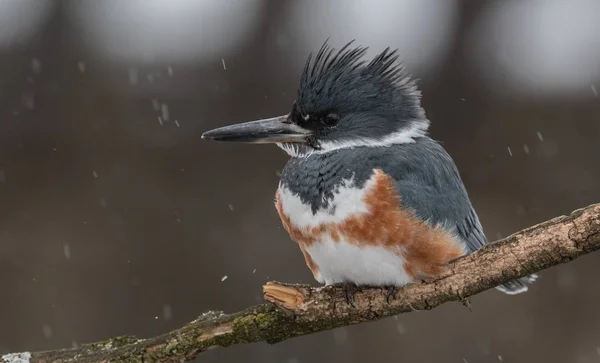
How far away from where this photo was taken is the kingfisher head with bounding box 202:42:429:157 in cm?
314

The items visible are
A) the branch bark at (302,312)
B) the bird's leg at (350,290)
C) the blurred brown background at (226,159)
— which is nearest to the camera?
the branch bark at (302,312)

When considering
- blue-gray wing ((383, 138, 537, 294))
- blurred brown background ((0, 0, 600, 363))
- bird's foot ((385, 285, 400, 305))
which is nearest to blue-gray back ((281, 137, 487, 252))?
blue-gray wing ((383, 138, 537, 294))

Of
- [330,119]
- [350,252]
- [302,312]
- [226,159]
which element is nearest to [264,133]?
[330,119]

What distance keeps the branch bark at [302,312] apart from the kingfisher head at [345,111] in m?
0.63

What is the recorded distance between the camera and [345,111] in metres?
3.17

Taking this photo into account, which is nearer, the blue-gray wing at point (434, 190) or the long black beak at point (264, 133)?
the blue-gray wing at point (434, 190)

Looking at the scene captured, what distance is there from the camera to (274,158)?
529 centimetres

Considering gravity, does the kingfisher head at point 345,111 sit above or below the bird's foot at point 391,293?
above

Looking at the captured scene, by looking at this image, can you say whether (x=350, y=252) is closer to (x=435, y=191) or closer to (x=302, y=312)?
(x=302, y=312)

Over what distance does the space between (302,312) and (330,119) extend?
2.72 feet

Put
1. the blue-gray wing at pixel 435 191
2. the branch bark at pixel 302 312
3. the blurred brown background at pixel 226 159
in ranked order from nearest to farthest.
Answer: the branch bark at pixel 302 312 < the blue-gray wing at pixel 435 191 < the blurred brown background at pixel 226 159

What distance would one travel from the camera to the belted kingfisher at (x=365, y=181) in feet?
9.16

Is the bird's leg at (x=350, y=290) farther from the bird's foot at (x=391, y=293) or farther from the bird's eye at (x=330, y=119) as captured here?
the bird's eye at (x=330, y=119)

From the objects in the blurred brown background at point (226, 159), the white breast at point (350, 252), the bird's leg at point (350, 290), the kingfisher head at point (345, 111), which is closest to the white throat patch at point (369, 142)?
the kingfisher head at point (345, 111)
